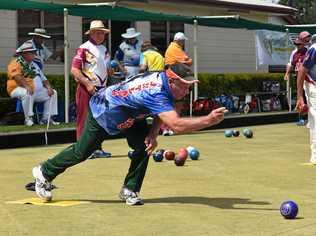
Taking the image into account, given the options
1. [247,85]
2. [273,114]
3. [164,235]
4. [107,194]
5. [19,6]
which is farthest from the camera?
[247,85]

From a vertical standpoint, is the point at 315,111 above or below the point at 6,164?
above

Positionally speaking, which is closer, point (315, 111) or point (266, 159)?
point (315, 111)

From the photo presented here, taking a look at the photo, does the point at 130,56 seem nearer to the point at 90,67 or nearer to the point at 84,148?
the point at 90,67

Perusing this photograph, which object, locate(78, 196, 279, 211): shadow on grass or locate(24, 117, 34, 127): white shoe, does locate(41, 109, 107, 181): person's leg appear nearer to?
locate(78, 196, 279, 211): shadow on grass

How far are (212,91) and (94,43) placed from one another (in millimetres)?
12294

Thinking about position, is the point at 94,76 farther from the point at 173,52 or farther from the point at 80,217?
the point at 173,52

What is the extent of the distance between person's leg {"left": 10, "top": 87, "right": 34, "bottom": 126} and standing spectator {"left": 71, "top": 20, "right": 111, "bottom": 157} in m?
4.20

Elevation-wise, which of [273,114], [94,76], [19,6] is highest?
[19,6]

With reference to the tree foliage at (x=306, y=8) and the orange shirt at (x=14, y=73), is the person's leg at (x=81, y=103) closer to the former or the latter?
the orange shirt at (x=14, y=73)

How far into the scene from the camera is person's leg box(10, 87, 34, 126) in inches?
565

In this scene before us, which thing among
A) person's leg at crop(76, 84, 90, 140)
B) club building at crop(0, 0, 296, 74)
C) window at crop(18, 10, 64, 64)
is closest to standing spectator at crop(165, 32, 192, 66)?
person's leg at crop(76, 84, 90, 140)

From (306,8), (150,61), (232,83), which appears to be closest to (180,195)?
(150,61)

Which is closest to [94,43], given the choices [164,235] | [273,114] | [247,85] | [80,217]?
[80,217]

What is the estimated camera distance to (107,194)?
25.8 ft
